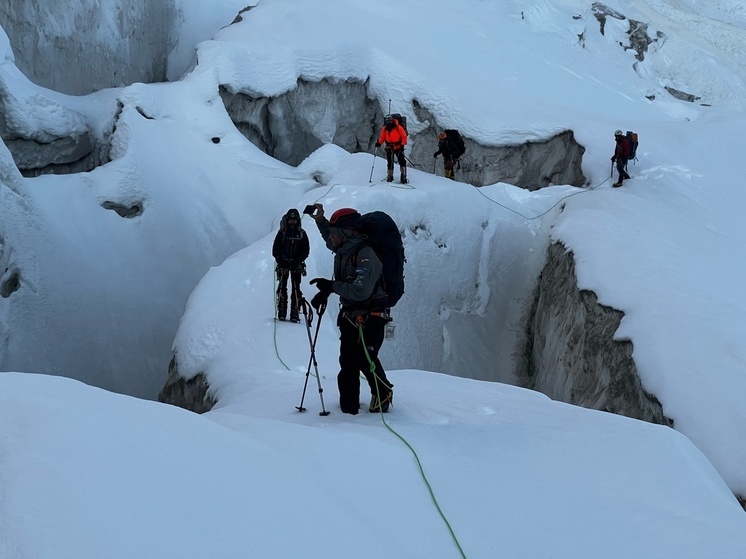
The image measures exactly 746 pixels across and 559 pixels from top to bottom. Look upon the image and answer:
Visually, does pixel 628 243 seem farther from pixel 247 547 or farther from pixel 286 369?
pixel 247 547

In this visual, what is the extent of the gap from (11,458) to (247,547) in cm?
137

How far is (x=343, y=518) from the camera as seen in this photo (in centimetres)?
436

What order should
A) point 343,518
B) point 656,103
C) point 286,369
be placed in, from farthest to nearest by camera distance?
point 656,103 < point 286,369 < point 343,518

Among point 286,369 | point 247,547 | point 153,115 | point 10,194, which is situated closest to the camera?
point 247,547

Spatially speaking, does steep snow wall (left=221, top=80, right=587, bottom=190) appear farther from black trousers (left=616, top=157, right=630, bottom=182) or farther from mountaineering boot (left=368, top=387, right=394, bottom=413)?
mountaineering boot (left=368, top=387, right=394, bottom=413)

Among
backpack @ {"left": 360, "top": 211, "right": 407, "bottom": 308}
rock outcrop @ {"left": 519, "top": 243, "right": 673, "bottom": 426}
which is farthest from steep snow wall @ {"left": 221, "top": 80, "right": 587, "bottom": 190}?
backpack @ {"left": 360, "top": 211, "right": 407, "bottom": 308}

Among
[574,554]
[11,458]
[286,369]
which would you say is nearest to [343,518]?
[574,554]

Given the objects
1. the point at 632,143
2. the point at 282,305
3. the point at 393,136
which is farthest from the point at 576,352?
the point at 632,143

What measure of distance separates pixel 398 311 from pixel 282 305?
3.78 metres

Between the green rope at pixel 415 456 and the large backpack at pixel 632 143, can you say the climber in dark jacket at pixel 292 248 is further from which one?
the large backpack at pixel 632 143

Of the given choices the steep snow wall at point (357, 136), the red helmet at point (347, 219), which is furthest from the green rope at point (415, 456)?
the steep snow wall at point (357, 136)

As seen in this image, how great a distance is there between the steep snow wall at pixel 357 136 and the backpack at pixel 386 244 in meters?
15.6

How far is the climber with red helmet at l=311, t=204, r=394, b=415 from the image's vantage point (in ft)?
20.7

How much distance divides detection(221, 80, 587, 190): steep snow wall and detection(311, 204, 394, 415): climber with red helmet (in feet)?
51.6
